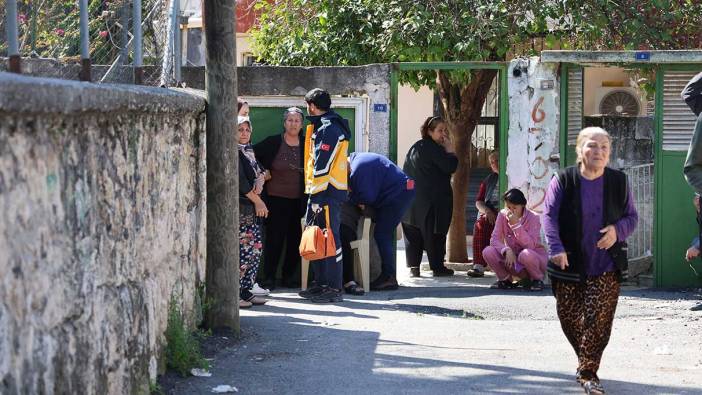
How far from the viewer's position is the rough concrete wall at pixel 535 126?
11.6m

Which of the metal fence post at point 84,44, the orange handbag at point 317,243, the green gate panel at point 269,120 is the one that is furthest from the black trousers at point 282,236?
the metal fence post at point 84,44

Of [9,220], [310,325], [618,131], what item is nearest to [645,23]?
[618,131]

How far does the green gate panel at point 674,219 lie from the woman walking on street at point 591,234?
4950 mm

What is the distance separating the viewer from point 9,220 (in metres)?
4.21

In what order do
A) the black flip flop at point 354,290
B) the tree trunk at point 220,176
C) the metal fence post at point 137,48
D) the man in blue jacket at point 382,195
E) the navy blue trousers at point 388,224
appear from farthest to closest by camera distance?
1. the navy blue trousers at point 388,224
2. the man in blue jacket at point 382,195
3. the black flip flop at point 354,290
4. the tree trunk at point 220,176
5. the metal fence post at point 137,48

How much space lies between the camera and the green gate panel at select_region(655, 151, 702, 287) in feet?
38.0

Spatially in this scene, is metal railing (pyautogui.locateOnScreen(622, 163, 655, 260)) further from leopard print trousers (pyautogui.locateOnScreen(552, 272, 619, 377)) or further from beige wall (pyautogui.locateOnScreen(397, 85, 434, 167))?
beige wall (pyautogui.locateOnScreen(397, 85, 434, 167))

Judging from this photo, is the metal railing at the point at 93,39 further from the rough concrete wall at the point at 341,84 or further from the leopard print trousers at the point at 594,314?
the leopard print trousers at the point at 594,314

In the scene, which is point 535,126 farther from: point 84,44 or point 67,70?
point 84,44

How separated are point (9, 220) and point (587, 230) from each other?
3.58 m

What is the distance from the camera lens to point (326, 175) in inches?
408

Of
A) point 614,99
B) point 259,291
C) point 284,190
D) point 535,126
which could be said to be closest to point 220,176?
point 259,291

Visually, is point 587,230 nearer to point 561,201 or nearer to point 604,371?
point 561,201

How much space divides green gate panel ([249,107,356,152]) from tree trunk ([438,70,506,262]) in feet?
8.74
